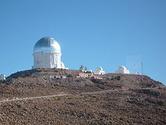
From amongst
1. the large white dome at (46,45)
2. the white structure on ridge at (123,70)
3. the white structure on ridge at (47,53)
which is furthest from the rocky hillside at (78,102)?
the white structure on ridge at (123,70)

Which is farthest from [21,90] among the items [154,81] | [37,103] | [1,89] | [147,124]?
[154,81]

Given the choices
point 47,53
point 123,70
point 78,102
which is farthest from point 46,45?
point 78,102

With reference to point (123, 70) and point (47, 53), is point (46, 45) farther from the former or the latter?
point (123, 70)

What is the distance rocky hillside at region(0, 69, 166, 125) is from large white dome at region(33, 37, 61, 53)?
18.0m

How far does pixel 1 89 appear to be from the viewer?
56531 mm

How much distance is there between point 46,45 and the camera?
89875mm

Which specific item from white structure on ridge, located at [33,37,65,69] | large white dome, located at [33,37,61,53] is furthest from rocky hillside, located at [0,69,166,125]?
white structure on ridge, located at [33,37,65,69]

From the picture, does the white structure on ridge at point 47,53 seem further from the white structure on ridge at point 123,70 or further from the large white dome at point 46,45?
the white structure on ridge at point 123,70

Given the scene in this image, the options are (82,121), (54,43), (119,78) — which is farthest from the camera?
(54,43)

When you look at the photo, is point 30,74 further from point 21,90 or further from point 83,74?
point 21,90

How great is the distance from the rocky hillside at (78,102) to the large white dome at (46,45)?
58.9ft

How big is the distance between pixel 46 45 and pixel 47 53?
157 centimetres

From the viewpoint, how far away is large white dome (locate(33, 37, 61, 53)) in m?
89.7

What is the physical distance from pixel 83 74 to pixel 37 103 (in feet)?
95.4
